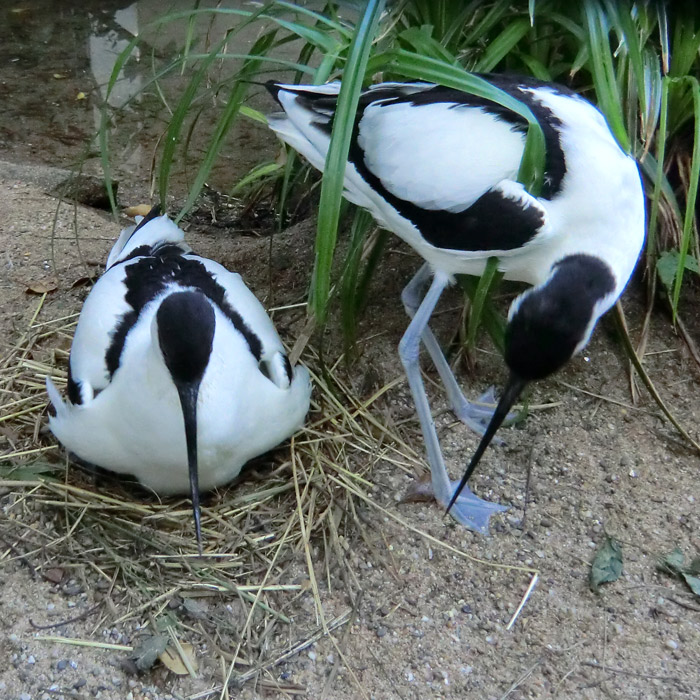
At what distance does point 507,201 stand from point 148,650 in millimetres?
1209

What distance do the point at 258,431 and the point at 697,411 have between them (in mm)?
1263

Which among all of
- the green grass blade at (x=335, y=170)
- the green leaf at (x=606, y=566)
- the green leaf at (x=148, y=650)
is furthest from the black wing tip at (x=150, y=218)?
the green leaf at (x=606, y=566)

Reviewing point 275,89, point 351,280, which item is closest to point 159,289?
point 351,280

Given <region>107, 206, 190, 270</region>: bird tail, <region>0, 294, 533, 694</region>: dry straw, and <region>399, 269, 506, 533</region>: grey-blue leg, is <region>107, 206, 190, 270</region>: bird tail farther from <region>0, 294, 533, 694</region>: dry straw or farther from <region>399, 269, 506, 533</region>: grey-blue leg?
<region>399, 269, 506, 533</region>: grey-blue leg

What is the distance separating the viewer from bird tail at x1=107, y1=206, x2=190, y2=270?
7.74 ft

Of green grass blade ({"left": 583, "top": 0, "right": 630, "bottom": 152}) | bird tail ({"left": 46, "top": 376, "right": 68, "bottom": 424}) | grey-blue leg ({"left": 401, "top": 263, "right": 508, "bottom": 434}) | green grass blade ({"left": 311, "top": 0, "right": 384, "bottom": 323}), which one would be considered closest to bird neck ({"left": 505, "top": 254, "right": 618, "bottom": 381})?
green grass blade ({"left": 311, "top": 0, "right": 384, "bottom": 323})

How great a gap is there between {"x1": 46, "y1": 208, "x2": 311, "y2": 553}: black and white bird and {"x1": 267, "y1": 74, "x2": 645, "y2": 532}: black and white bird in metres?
0.41

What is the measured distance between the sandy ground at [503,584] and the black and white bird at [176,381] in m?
0.28

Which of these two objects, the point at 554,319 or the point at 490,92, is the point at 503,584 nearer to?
the point at 554,319

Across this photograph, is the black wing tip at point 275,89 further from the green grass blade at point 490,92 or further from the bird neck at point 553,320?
the bird neck at point 553,320

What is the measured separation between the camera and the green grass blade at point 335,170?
63.1 inches

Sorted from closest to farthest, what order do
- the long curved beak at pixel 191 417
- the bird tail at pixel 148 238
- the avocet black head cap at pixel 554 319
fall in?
1. the avocet black head cap at pixel 554 319
2. the long curved beak at pixel 191 417
3. the bird tail at pixel 148 238

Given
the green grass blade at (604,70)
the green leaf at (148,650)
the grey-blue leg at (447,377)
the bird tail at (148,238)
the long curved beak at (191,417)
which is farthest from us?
the bird tail at (148,238)

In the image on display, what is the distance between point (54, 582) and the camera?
1.77 m
